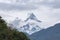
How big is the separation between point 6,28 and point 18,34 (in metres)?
0.96

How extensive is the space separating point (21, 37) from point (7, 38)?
1155 millimetres

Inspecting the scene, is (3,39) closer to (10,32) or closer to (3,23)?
(10,32)

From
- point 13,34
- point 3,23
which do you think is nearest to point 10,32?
point 13,34

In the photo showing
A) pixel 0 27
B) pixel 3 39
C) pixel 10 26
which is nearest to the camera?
pixel 3 39

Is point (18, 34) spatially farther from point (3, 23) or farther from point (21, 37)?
point (3, 23)

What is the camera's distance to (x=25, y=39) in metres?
18.9

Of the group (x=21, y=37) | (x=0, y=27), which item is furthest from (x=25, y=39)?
(x=0, y=27)

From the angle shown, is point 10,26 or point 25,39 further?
point 10,26

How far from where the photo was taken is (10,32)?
60.8 ft

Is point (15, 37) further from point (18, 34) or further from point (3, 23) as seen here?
point (3, 23)

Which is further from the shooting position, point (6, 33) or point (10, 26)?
point (10, 26)

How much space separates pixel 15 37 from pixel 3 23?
6.22 ft

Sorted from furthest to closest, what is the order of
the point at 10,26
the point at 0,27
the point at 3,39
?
the point at 10,26 < the point at 0,27 < the point at 3,39

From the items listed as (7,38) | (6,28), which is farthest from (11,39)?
(6,28)
